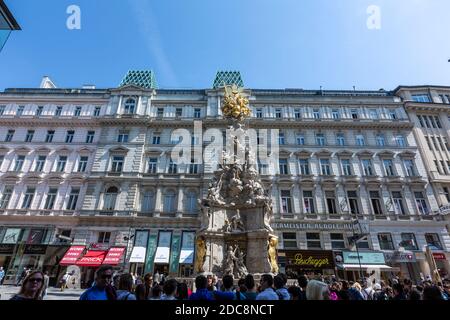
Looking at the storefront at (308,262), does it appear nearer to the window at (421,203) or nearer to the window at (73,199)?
the window at (421,203)

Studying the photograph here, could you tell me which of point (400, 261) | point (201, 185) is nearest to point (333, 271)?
point (400, 261)

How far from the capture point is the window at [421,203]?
26.4 m

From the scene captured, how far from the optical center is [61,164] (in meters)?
29.2

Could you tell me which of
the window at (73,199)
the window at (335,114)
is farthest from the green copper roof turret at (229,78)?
the window at (73,199)

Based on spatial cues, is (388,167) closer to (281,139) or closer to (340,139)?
(340,139)

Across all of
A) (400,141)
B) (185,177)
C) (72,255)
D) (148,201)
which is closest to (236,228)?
(185,177)

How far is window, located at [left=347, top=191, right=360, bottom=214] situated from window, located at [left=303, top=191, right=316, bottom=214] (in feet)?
13.3

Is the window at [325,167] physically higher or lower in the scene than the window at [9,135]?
lower

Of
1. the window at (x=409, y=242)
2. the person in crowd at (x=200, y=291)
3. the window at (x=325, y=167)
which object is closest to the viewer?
the person in crowd at (x=200, y=291)

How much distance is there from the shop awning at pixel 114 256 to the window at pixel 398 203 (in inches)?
1145

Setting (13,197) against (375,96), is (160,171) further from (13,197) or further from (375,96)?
(375,96)

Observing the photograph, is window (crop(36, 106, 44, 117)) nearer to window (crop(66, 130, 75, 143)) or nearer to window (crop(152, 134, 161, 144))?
window (crop(66, 130, 75, 143))
